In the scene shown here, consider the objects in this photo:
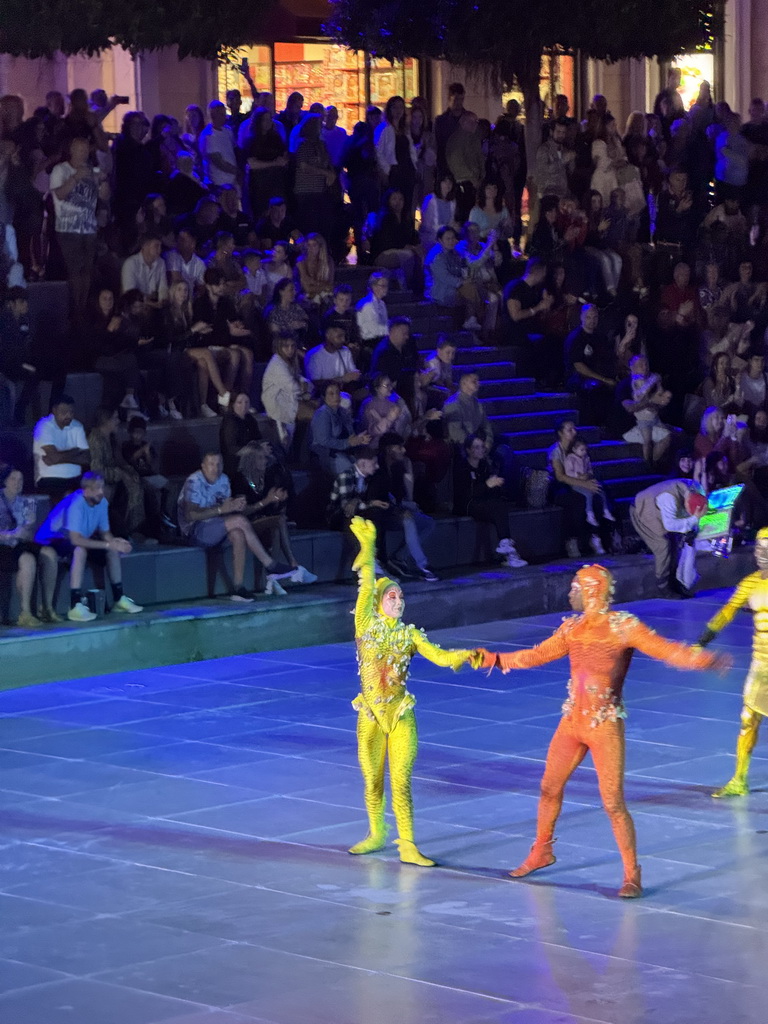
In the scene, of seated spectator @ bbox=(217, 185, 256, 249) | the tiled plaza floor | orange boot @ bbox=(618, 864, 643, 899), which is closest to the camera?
the tiled plaza floor

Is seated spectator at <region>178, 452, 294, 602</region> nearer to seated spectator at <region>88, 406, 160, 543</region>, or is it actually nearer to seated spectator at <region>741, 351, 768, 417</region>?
seated spectator at <region>88, 406, 160, 543</region>

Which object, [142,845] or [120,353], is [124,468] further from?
[142,845]

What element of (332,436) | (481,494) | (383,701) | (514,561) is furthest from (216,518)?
(383,701)

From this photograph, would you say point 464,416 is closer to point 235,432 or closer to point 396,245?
point 235,432

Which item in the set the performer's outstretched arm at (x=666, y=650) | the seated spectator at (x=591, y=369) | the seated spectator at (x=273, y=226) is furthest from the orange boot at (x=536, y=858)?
the seated spectator at (x=591, y=369)

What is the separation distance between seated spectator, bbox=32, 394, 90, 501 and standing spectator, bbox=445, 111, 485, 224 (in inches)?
318

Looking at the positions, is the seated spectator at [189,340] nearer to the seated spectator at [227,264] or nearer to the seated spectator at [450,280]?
the seated spectator at [227,264]

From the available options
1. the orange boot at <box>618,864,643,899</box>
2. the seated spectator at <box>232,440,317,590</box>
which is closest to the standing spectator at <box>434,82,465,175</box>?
the seated spectator at <box>232,440,317,590</box>

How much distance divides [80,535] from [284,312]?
434 centimetres

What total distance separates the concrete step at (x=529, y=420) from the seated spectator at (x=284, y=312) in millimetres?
2752

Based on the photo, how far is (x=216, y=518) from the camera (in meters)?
16.9

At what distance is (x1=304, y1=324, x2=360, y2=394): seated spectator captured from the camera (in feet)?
63.1

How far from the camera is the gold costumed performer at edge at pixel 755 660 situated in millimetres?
11672

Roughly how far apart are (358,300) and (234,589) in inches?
Answer: 234
